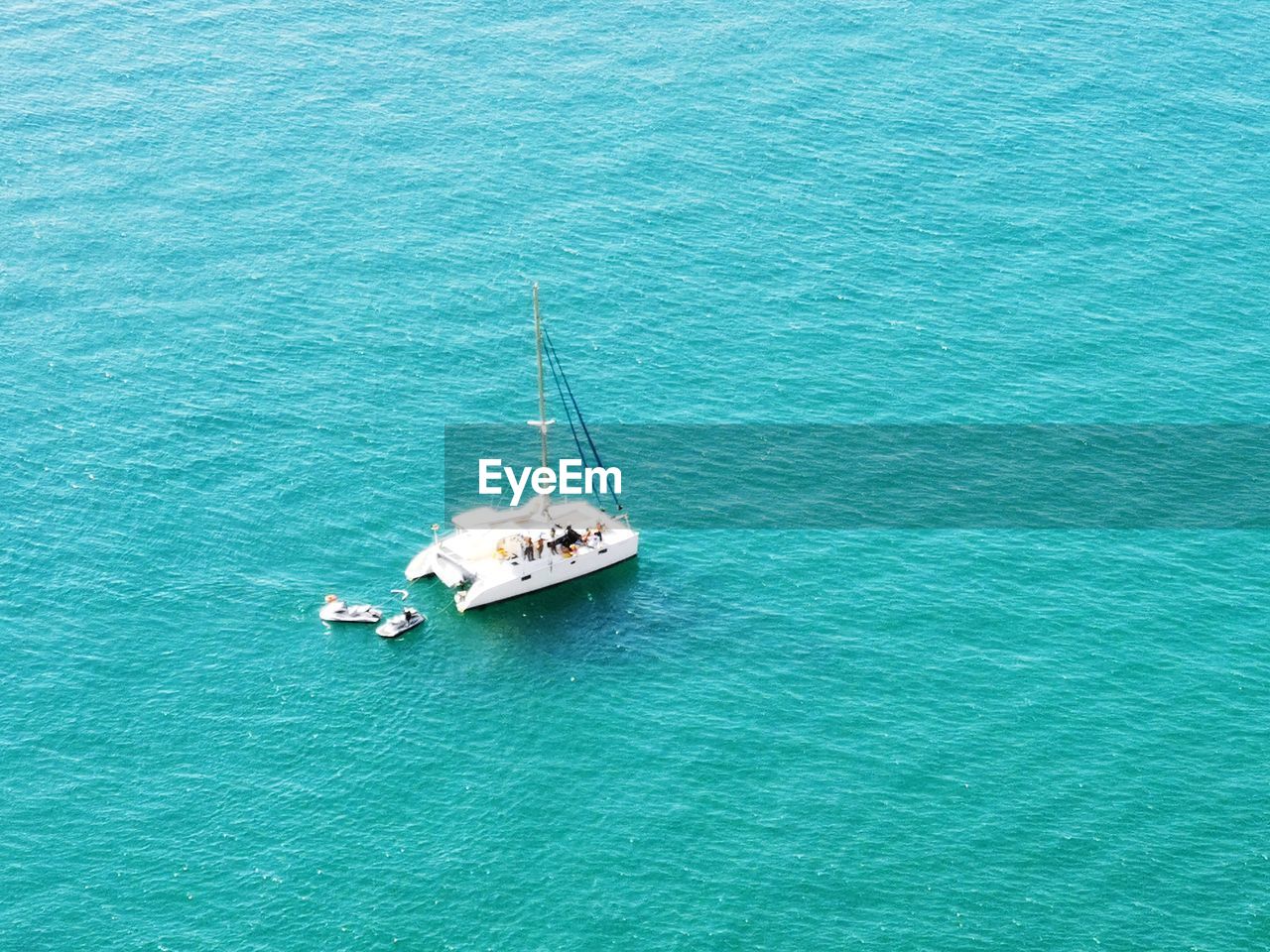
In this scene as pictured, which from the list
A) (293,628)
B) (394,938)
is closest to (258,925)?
(394,938)

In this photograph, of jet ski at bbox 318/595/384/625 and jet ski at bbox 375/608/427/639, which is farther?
jet ski at bbox 318/595/384/625

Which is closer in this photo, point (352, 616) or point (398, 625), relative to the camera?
point (398, 625)

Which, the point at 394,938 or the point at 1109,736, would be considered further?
the point at 1109,736

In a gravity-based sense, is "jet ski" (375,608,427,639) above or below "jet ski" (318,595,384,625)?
below

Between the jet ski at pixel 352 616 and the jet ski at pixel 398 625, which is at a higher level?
the jet ski at pixel 352 616

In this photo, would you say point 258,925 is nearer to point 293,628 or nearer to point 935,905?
point 293,628

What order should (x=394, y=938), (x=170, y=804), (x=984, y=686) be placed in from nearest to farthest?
(x=394, y=938), (x=170, y=804), (x=984, y=686)

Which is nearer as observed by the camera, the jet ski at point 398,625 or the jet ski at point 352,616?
the jet ski at point 398,625

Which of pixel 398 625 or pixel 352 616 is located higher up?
pixel 352 616
